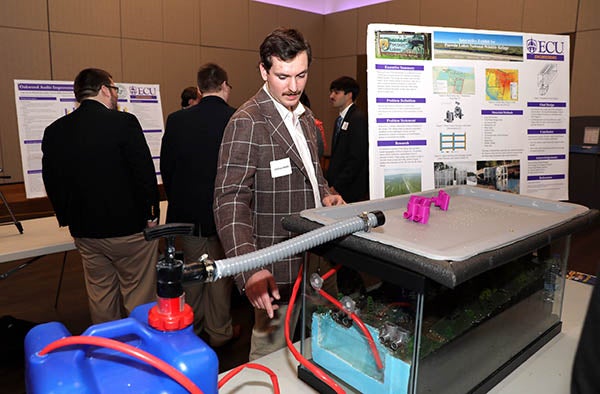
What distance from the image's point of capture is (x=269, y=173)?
1358mm

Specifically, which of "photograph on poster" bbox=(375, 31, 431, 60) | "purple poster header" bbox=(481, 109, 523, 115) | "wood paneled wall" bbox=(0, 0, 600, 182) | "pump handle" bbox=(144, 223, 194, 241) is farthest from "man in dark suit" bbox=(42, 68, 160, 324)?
"wood paneled wall" bbox=(0, 0, 600, 182)

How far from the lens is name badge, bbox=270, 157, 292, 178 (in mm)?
1352

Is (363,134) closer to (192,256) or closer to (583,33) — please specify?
(192,256)

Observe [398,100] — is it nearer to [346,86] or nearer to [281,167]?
[281,167]

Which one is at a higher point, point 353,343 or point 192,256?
point 353,343

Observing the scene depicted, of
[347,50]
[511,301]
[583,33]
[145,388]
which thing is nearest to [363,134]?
[511,301]

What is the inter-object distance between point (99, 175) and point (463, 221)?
184cm

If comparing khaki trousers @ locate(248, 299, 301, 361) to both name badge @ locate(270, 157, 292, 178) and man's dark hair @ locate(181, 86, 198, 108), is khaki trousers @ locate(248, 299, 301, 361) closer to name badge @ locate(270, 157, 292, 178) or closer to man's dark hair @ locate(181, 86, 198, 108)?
name badge @ locate(270, 157, 292, 178)

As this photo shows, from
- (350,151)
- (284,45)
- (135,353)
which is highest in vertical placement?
(284,45)

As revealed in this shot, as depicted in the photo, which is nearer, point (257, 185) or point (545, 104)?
point (257, 185)

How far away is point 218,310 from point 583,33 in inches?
203

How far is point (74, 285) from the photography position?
3586mm

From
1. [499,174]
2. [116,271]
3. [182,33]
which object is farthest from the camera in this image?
[182,33]

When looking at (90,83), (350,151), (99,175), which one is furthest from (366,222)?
(350,151)
